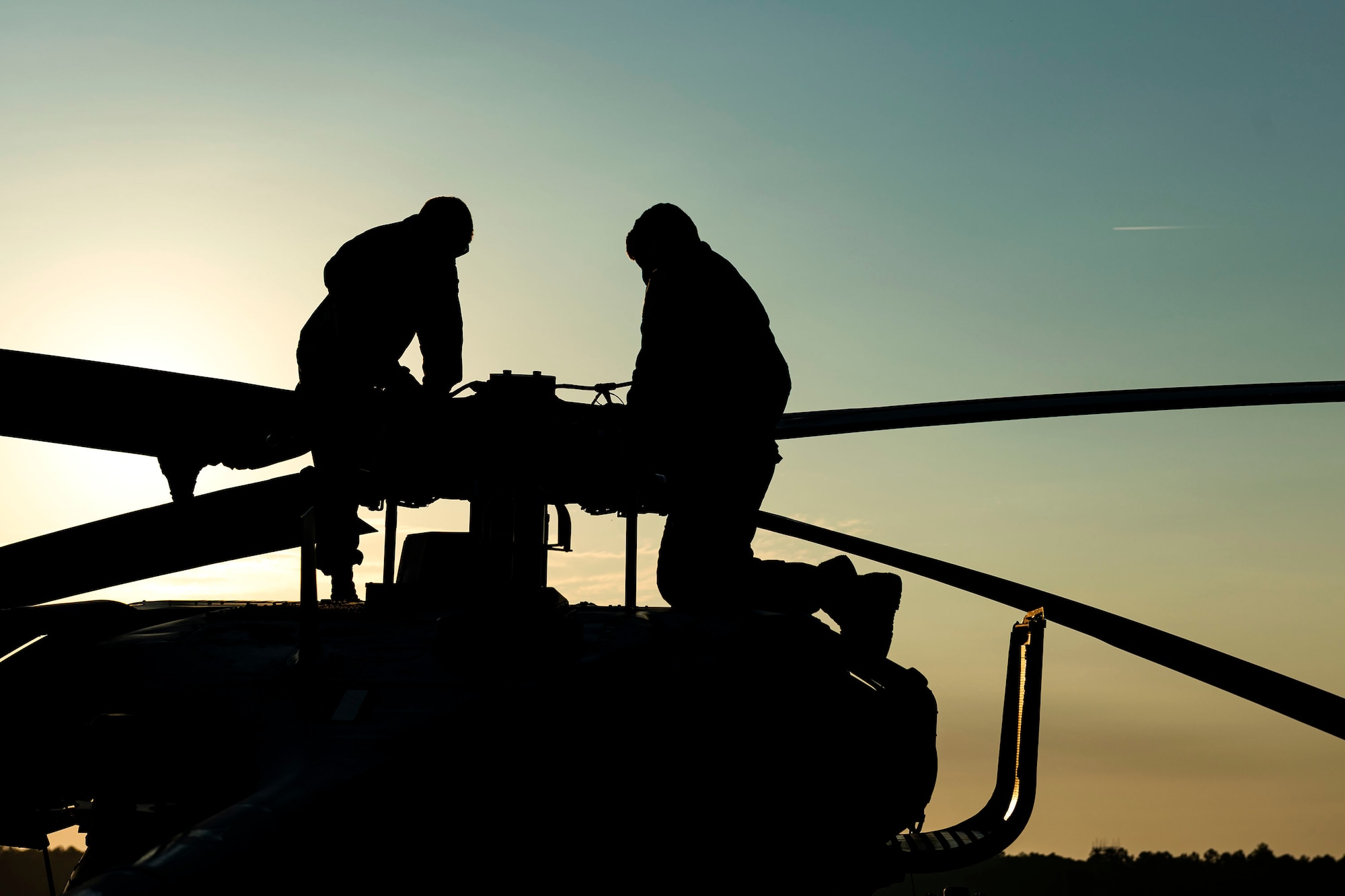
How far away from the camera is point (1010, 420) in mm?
7938

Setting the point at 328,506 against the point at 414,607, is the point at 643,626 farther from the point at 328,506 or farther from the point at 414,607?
the point at 328,506

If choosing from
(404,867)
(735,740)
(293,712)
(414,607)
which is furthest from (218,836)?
(414,607)

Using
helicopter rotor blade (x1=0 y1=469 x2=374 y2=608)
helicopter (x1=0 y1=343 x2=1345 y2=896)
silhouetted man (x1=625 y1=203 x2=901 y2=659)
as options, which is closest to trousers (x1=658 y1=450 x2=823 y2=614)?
silhouetted man (x1=625 y1=203 x2=901 y2=659)

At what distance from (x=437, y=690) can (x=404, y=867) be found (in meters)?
1.04

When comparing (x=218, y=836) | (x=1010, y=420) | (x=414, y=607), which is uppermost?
(x=1010, y=420)

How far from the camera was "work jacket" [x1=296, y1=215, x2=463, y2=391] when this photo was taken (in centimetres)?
649

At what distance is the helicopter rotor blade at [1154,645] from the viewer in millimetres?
4336

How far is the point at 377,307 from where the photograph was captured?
21.9 feet

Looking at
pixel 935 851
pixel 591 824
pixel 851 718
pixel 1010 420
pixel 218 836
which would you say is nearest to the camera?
pixel 218 836

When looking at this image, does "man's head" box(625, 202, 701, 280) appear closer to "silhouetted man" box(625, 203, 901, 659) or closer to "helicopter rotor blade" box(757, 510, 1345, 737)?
"silhouetted man" box(625, 203, 901, 659)

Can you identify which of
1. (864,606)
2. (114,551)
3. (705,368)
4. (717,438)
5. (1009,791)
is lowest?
(1009,791)

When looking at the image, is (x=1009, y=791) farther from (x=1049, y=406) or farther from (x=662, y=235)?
(x=662, y=235)

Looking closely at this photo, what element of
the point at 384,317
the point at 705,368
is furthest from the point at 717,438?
the point at 384,317

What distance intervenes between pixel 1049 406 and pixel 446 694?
A: 14.8ft
